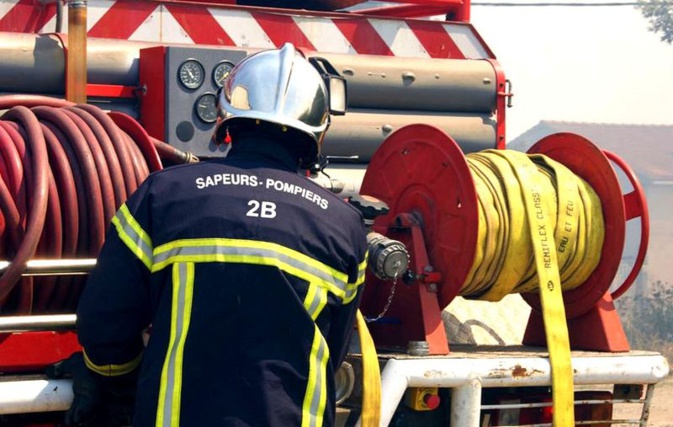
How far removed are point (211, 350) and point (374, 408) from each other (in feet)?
3.07

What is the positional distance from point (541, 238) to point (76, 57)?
Answer: 1876 mm

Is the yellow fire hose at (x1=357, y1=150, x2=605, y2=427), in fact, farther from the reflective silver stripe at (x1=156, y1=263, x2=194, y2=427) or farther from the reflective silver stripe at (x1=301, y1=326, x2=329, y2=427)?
A: the reflective silver stripe at (x1=156, y1=263, x2=194, y2=427)

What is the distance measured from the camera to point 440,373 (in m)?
4.26

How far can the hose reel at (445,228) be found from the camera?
454cm

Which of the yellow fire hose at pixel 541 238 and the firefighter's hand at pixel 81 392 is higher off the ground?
the yellow fire hose at pixel 541 238

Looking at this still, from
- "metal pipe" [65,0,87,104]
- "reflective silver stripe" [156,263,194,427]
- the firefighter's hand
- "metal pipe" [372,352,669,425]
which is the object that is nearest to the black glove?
the firefighter's hand

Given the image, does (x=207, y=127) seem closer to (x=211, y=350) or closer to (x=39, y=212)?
(x=39, y=212)

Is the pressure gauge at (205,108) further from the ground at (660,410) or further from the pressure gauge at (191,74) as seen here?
the ground at (660,410)

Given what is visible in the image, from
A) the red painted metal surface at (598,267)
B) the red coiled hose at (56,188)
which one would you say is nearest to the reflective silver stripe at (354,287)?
the red coiled hose at (56,188)

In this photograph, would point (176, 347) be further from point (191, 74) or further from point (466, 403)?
point (191, 74)

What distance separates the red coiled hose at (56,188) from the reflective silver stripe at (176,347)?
59cm

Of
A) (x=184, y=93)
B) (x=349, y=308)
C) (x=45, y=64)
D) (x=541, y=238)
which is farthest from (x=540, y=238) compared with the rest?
(x=45, y=64)

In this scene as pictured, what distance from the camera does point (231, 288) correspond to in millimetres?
3281

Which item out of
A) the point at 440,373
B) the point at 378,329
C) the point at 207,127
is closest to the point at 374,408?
the point at 440,373
